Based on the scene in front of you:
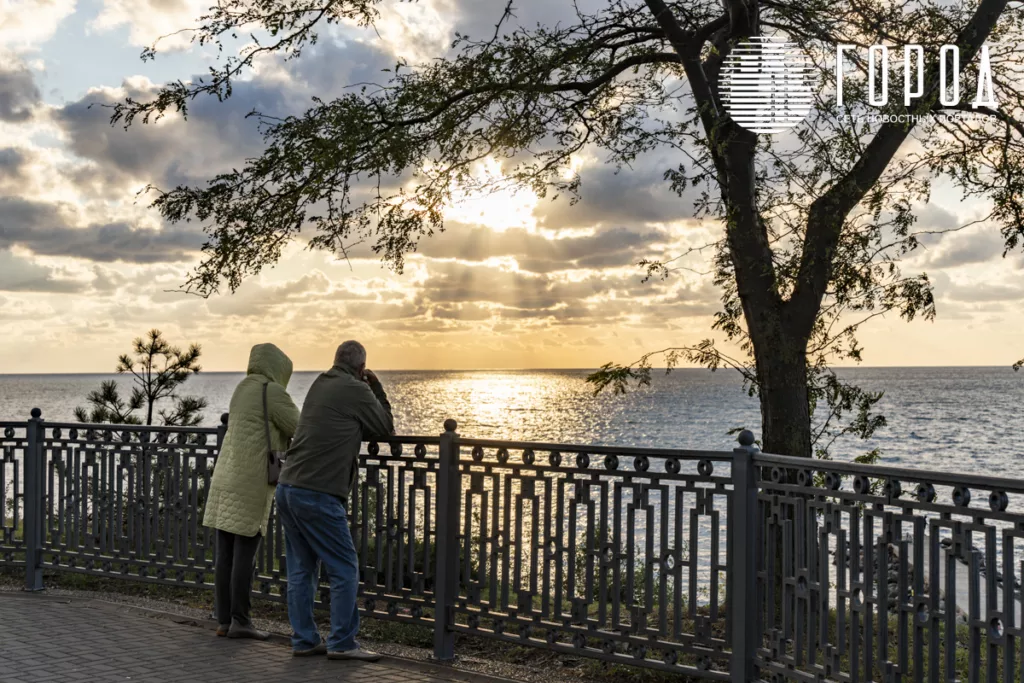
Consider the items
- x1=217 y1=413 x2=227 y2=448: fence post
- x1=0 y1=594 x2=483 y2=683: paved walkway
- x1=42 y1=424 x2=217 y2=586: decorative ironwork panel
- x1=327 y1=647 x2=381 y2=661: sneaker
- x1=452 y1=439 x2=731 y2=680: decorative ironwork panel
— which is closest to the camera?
x1=452 y1=439 x2=731 y2=680: decorative ironwork panel

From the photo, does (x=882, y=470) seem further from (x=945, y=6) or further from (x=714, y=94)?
(x=945, y=6)

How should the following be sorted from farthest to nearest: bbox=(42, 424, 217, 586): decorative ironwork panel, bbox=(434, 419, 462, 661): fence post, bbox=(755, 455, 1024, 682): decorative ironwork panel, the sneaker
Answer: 1. bbox=(42, 424, 217, 586): decorative ironwork panel
2. bbox=(434, 419, 462, 661): fence post
3. the sneaker
4. bbox=(755, 455, 1024, 682): decorative ironwork panel

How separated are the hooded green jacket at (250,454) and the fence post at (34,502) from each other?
3.19 meters

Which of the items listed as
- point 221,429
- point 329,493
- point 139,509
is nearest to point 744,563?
point 329,493

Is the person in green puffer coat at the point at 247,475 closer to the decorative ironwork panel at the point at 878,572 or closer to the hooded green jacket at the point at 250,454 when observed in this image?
the hooded green jacket at the point at 250,454

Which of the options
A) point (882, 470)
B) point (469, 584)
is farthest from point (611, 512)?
point (882, 470)

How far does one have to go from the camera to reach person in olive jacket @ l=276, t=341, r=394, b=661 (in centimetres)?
716

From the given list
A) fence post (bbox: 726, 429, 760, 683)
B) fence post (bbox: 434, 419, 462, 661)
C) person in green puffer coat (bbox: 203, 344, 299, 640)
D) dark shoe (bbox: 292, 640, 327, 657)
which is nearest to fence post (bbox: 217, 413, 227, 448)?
person in green puffer coat (bbox: 203, 344, 299, 640)

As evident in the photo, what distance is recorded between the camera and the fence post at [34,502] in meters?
10.1

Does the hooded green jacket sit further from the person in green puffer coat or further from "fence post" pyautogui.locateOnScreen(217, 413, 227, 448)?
"fence post" pyautogui.locateOnScreen(217, 413, 227, 448)

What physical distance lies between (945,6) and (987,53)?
2.18 feet

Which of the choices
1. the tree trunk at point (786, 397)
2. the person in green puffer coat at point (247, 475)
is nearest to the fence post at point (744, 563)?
the person in green puffer coat at point (247, 475)

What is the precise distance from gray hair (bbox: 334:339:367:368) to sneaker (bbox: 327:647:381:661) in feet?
6.56

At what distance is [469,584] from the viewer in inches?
295
